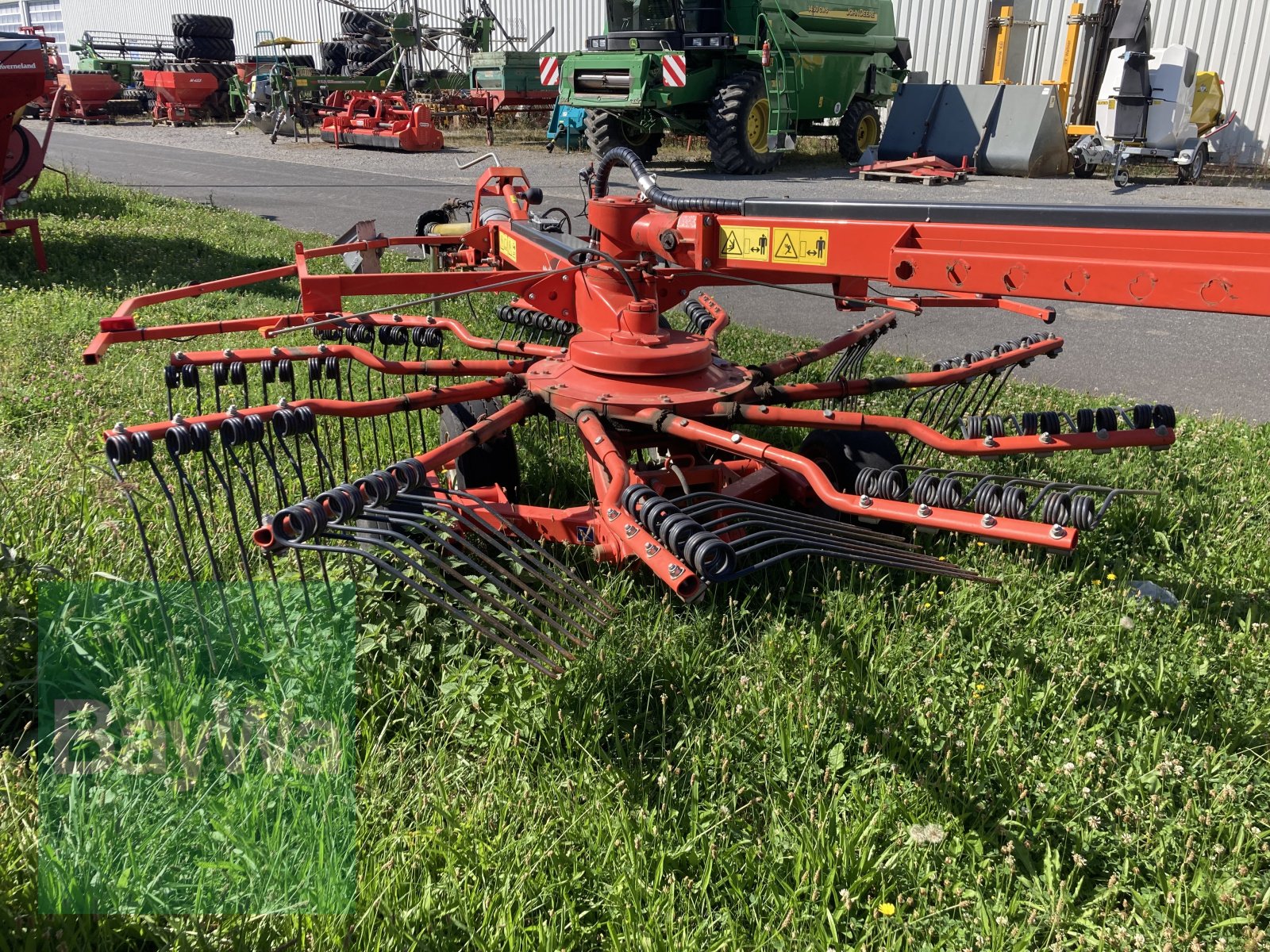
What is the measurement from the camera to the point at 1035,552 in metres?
3.39

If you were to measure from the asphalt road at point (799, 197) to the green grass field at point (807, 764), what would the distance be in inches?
108

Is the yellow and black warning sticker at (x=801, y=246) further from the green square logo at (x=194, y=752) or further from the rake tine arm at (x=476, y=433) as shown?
the green square logo at (x=194, y=752)

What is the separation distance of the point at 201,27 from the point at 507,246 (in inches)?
1222

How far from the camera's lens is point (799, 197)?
928cm

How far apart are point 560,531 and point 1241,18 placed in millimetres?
17683

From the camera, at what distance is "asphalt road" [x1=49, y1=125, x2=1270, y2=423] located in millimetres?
6094

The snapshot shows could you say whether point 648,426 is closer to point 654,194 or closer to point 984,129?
point 654,194

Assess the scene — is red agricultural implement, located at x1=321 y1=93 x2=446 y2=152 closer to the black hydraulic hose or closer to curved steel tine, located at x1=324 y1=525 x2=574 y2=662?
the black hydraulic hose

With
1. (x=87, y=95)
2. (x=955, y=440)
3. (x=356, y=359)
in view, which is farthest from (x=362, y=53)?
(x=955, y=440)

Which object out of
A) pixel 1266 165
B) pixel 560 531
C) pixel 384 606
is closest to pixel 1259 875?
pixel 560 531

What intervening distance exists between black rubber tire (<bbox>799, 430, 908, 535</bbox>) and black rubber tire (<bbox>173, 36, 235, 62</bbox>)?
32138 millimetres

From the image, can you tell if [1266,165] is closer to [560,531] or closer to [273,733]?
[560,531]

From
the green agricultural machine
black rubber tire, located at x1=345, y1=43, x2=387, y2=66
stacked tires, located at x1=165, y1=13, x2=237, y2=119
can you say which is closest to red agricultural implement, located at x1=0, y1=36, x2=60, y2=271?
the green agricultural machine

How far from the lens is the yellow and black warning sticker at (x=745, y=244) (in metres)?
3.01
